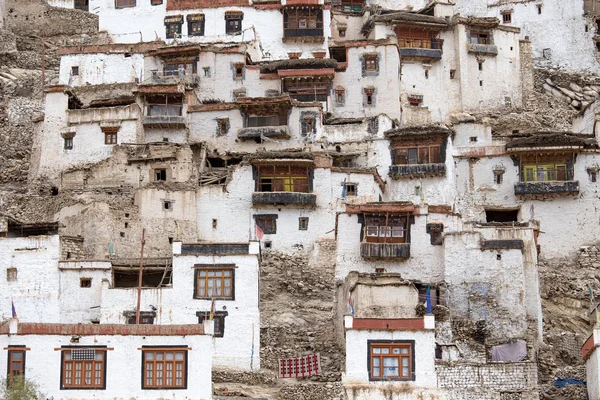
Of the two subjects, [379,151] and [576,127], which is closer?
[379,151]

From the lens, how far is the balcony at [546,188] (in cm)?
6450

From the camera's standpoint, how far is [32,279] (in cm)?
5381

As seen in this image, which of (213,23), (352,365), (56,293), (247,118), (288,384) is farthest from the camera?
(213,23)

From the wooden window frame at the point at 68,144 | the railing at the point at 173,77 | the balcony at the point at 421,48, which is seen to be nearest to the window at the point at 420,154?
the balcony at the point at 421,48

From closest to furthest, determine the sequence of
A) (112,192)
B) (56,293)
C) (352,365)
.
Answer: (352,365) < (56,293) < (112,192)

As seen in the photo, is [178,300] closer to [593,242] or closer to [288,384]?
[288,384]

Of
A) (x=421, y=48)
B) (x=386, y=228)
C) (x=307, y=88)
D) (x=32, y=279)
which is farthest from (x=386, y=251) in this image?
(x=421, y=48)

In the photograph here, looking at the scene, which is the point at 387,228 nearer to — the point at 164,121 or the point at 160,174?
the point at 160,174

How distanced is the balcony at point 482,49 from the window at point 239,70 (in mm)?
13781

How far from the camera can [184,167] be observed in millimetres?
63844

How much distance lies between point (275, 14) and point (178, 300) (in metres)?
30.0

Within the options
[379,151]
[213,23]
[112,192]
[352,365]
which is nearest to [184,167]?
[112,192]

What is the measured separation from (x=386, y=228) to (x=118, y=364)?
17622 millimetres

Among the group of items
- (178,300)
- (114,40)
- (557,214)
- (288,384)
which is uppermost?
(114,40)
